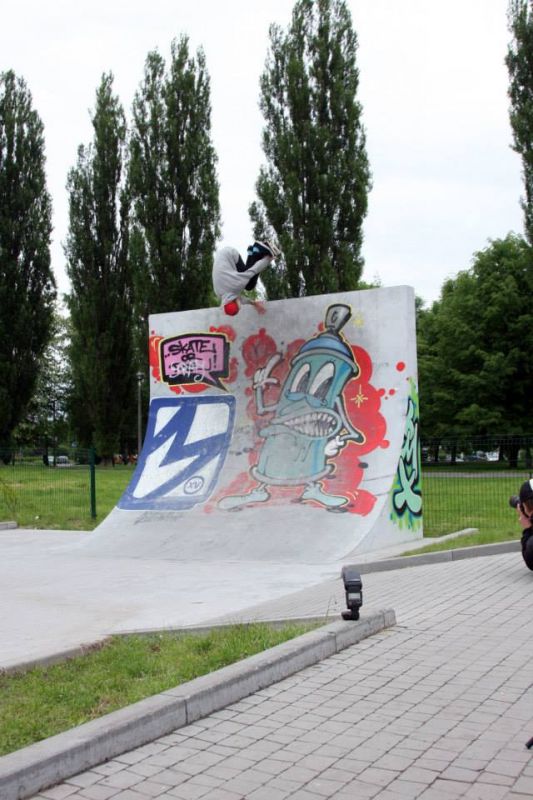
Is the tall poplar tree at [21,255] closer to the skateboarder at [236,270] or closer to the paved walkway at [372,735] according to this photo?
the skateboarder at [236,270]

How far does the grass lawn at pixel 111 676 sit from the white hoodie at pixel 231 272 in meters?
9.80

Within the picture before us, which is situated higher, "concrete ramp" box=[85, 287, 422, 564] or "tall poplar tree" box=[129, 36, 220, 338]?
"tall poplar tree" box=[129, 36, 220, 338]

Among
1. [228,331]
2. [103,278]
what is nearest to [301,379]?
[228,331]

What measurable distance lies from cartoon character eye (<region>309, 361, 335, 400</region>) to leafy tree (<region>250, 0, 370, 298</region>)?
44.5 feet

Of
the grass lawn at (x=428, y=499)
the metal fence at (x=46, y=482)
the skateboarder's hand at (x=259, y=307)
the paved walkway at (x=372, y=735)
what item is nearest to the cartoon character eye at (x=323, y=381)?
the skateboarder's hand at (x=259, y=307)

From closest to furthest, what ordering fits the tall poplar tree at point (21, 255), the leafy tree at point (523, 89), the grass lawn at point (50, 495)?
the grass lawn at point (50, 495)
the leafy tree at point (523, 89)
the tall poplar tree at point (21, 255)

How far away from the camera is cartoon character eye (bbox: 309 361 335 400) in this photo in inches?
576

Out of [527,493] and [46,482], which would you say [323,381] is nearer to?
[527,493]

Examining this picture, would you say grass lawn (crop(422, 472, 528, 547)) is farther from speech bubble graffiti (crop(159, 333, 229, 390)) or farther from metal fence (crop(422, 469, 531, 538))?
speech bubble graffiti (crop(159, 333, 229, 390))

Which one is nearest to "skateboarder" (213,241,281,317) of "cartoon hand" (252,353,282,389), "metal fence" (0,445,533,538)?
"cartoon hand" (252,353,282,389)

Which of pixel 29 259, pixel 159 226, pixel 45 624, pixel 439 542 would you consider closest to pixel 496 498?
pixel 439 542

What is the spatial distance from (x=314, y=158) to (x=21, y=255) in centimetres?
1325

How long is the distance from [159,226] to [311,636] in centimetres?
2705

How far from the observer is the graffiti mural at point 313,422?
13727 millimetres
